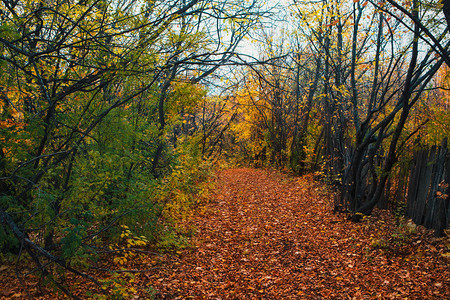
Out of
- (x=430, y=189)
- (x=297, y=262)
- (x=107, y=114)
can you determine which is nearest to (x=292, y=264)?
(x=297, y=262)


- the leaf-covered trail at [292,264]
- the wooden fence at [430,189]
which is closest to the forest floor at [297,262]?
the leaf-covered trail at [292,264]

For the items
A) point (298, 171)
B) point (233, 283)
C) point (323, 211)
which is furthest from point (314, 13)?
point (298, 171)

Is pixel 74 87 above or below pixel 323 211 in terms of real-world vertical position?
above

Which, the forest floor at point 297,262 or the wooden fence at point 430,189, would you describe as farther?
the wooden fence at point 430,189

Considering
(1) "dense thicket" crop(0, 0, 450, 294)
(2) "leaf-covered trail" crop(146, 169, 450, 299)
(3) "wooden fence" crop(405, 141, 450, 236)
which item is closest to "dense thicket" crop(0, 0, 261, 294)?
(1) "dense thicket" crop(0, 0, 450, 294)

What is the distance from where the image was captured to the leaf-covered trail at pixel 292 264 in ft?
13.3

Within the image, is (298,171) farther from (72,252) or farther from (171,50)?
(72,252)

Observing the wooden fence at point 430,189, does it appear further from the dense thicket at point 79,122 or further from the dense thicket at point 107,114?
the dense thicket at point 79,122

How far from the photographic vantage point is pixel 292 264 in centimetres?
503

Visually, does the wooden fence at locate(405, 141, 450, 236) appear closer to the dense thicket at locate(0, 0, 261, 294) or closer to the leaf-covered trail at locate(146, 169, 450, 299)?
the leaf-covered trail at locate(146, 169, 450, 299)

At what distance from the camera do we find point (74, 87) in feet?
12.6

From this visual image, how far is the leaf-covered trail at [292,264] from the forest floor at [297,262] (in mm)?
12

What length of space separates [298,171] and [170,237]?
955cm

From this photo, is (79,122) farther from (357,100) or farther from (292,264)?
(357,100)
